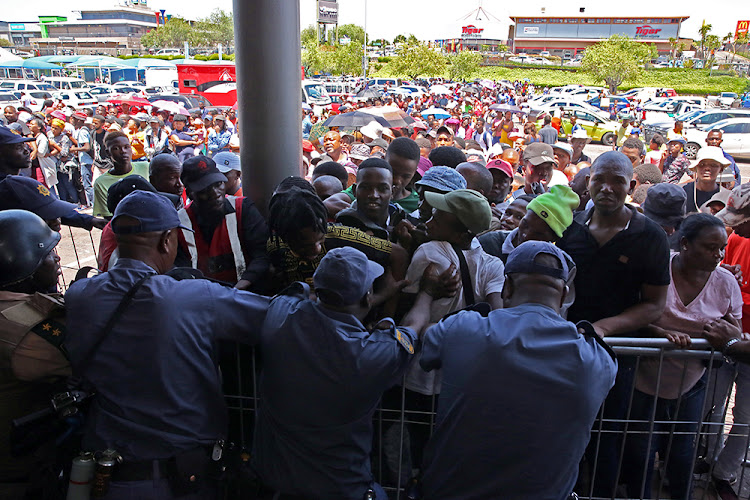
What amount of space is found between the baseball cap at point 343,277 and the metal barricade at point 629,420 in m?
0.76

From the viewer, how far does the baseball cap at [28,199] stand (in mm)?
4031

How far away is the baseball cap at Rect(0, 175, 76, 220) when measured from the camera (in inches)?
159

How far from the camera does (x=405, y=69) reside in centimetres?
4222

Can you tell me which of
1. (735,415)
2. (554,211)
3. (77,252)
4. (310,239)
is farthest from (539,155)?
(77,252)

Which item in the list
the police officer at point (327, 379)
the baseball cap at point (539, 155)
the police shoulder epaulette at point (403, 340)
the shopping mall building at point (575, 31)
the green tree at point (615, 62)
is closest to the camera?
the police officer at point (327, 379)

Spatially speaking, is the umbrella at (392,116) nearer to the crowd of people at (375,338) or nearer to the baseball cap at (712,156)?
the baseball cap at (712,156)

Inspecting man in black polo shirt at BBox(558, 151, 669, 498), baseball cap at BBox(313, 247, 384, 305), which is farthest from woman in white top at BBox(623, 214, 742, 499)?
baseball cap at BBox(313, 247, 384, 305)

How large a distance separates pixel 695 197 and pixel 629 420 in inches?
158

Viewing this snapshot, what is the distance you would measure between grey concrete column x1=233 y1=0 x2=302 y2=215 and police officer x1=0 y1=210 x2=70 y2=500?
4.80 feet

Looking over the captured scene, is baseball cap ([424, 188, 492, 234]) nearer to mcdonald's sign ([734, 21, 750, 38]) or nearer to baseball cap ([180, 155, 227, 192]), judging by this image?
baseball cap ([180, 155, 227, 192])

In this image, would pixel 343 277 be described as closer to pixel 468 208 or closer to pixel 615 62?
pixel 468 208

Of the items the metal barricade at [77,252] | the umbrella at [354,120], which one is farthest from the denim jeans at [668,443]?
the umbrella at [354,120]

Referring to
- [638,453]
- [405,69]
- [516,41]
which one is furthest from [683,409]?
[516,41]

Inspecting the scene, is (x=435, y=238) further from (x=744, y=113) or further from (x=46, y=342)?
(x=744, y=113)
